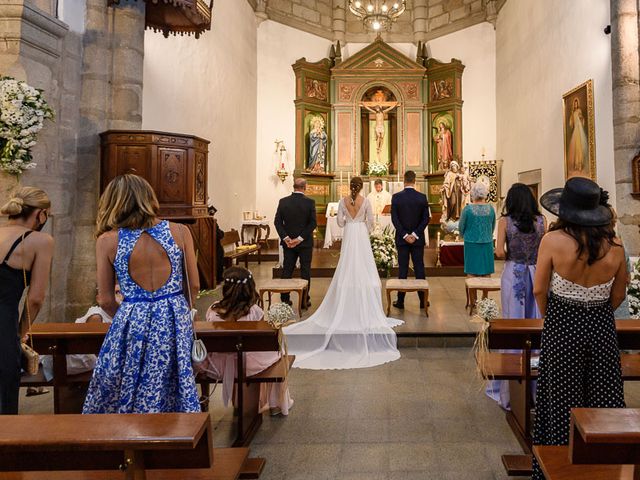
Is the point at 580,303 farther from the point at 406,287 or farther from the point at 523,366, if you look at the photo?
the point at 406,287

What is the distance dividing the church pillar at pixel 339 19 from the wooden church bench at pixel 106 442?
1689cm

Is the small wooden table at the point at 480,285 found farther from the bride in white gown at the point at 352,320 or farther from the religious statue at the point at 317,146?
the religious statue at the point at 317,146

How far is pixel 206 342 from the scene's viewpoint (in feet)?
10.7

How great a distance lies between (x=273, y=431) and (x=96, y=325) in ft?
4.67

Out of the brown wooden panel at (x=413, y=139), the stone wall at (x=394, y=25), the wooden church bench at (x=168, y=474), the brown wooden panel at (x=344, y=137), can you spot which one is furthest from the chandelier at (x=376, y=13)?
the wooden church bench at (x=168, y=474)

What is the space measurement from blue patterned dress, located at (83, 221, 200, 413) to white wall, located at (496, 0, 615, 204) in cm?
732

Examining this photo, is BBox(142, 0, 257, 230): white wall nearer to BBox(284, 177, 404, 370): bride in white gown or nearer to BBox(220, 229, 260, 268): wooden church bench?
BBox(220, 229, 260, 268): wooden church bench

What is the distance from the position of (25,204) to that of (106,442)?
1.79 metres

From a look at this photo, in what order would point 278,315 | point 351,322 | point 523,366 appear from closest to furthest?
point 278,315 < point 523,366 < point 351,322

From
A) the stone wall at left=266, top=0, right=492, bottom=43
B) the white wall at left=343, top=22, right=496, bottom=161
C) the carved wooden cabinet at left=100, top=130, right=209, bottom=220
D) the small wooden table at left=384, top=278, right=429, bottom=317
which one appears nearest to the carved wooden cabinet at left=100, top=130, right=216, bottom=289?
the carved wooden cabinet at left=100, top=130, right=209, bottom=220

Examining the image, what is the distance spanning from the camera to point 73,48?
21.2 feet

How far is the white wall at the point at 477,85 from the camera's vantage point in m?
15.2

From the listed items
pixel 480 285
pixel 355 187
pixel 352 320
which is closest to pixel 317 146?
pixel 355 187

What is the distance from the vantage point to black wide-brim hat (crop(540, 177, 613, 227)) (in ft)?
7.50
